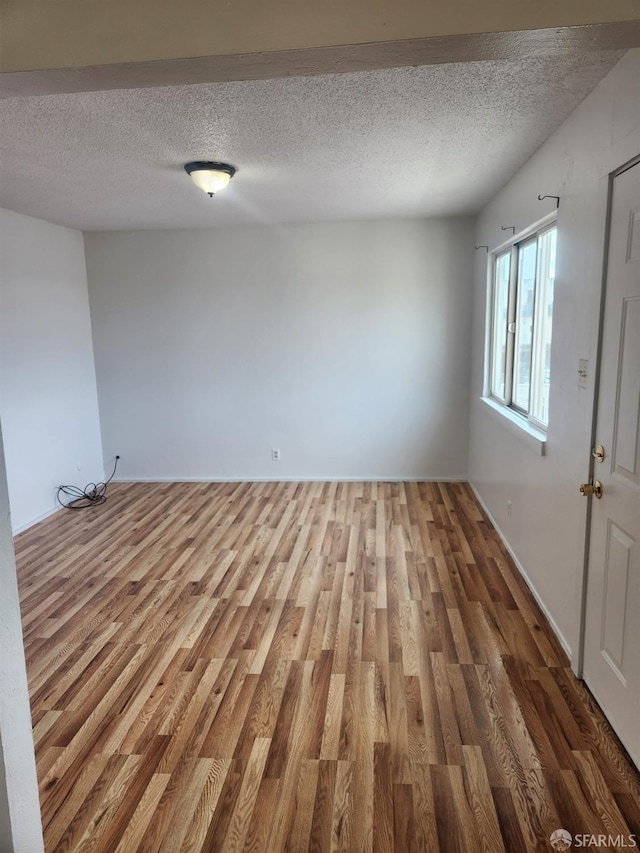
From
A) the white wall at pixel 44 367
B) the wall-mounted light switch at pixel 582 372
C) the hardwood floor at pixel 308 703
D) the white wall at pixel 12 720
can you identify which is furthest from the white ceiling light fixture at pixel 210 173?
the hardwood floor at pixel 308 703

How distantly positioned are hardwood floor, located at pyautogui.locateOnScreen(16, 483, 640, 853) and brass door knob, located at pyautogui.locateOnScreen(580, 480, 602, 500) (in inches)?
32.9

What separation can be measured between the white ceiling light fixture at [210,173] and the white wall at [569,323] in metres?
1.75

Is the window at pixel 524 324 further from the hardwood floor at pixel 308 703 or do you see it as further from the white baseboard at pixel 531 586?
the hardwood floor at pixel 308 703

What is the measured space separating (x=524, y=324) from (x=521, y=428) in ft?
2.93

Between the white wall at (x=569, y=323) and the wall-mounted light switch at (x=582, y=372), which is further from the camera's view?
the wall-mounted light switch at (x=582, y=372)

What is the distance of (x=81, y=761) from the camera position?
191 cm

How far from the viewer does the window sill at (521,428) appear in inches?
111

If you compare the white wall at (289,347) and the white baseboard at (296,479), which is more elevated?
the white wall at (289,347)

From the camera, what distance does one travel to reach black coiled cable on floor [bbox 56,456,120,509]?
4777mm

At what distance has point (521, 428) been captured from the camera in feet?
10.5

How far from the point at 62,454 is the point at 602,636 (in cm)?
442

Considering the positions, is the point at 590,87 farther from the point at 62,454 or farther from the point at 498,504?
the point at 62,454

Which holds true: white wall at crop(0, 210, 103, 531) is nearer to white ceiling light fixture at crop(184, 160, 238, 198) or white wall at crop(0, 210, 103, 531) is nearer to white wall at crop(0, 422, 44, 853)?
white ceiling light fixture at crop(184, 160, 238, 198)

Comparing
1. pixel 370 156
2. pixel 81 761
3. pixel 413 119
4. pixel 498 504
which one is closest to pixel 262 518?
pixel 498 504
